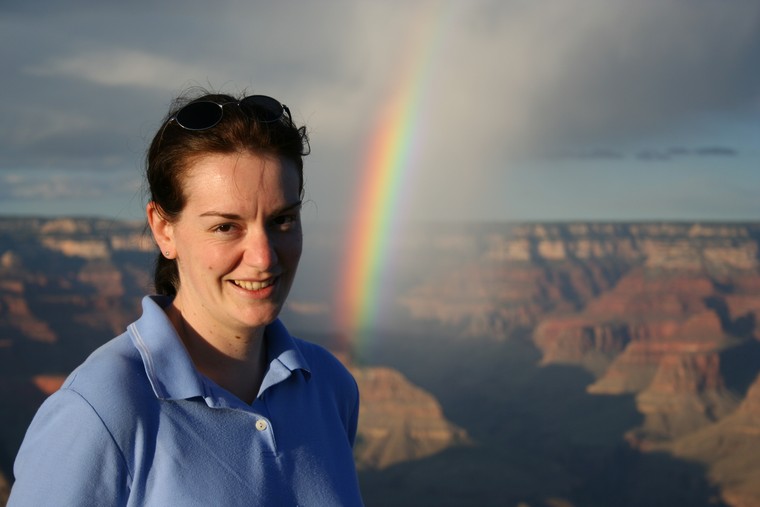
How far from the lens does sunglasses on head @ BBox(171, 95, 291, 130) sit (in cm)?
217

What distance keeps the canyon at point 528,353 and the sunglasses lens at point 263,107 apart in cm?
5258

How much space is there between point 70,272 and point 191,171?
401ft

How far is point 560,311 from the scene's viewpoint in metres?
142

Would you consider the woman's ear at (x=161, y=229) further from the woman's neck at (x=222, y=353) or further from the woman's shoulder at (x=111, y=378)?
the woman's shoulder at (x=111, y=378)

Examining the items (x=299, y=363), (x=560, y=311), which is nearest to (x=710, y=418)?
(x=560, y=311)

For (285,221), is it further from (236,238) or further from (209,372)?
(209,372)

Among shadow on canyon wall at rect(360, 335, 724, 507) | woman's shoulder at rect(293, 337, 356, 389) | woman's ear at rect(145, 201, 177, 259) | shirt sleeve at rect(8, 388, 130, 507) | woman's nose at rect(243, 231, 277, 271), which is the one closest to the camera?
shirt sleeve at rect(8, 388, 130, 507)

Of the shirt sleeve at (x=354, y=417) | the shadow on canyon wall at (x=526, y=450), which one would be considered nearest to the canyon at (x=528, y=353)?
the shadow on canyon wall at (x=526, y=450)

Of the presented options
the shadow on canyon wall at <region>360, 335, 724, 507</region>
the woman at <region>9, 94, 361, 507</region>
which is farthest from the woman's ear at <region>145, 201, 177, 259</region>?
the shadow on canyon wall at <region>360, 335, 724, 507</region>

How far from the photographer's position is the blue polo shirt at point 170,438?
185cm

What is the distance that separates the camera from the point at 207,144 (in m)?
2.13

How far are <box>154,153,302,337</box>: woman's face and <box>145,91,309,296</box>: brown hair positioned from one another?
0.8 inches

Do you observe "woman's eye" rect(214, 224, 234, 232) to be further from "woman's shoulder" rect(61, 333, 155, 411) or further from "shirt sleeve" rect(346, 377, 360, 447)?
"shirt sleeve" rect(346, 377, 360, 447)

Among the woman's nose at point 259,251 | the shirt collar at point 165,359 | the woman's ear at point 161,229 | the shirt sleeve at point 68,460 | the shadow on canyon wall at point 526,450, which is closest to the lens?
the shirt sleeve at point 68,460
